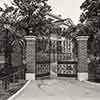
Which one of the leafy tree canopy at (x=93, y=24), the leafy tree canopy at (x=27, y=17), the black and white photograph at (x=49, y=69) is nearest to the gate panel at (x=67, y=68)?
the black and white photograph at (x=49, y=69)

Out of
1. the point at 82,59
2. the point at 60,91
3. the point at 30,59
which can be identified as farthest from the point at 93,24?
the point at 60,91

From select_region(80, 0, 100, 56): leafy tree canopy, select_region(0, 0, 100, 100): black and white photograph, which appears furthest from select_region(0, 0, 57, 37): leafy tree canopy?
select_region(80, 0, 100, 56): leafy tree canopy

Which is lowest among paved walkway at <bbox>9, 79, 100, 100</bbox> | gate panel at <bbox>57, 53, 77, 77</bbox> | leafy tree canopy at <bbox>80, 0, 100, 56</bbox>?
paved walkway at <bbox>9, 79, 100, 100</bbox>

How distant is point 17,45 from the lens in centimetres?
1366

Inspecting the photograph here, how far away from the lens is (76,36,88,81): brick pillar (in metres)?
12.8

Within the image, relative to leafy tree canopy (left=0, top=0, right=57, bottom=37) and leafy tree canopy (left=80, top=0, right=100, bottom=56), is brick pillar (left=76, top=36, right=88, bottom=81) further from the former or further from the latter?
leafy tree canopy (left=0, top=0, right=57, bottom=37)

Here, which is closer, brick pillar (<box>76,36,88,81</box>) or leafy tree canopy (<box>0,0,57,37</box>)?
brick pillar (<box>76,36,88,81</box>)

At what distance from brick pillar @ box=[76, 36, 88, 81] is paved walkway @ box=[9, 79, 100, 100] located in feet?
2.58

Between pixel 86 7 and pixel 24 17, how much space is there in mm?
9189

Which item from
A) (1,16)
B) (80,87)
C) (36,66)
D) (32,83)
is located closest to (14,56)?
(36,66)

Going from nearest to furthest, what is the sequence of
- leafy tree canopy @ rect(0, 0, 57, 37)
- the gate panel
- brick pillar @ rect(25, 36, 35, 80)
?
brick pillar @ rect(25, 36, 35, 80) → the gate panel → leafy tree canopy @ rect(0, 0, 57, 37)

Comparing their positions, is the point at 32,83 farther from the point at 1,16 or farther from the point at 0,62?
the point at 1,16

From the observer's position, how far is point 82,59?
42.4 ft

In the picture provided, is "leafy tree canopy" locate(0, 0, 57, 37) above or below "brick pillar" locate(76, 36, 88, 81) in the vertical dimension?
above
